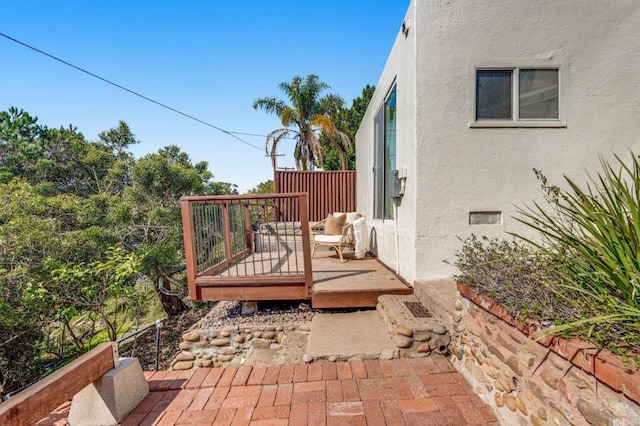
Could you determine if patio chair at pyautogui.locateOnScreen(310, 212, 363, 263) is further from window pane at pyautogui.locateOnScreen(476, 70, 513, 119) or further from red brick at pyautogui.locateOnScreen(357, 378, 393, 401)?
red brick at pyautogui.locateOnScreen(357, 378, 393, 401)

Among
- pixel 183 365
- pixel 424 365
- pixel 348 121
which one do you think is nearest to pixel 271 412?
pixel 424 365

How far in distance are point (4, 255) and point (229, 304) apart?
4740 mm

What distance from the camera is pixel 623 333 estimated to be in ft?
4.19

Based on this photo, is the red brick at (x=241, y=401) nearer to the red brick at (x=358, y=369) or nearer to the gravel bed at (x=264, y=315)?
the red brick at (x=358, y=369)

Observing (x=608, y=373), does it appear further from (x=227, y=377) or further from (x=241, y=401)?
(x=227, y=377)

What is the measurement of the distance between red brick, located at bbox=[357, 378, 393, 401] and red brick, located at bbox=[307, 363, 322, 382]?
34cm

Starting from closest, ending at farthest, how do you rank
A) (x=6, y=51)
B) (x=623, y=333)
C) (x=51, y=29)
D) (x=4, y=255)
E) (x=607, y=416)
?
(x=607, y=416), (x=623, y=333), (x=4, y=255), (x=6, y=51), (x=51, y=29)

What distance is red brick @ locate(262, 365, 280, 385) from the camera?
7.86ft

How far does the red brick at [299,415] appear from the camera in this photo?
1914 mm

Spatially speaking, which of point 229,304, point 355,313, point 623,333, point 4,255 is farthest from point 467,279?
point 4,255

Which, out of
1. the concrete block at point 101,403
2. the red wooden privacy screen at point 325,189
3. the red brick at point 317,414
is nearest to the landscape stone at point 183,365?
the concrete block at point 101,403

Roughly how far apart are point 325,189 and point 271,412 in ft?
27.1

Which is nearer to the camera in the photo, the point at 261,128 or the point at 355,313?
the point at 355,313

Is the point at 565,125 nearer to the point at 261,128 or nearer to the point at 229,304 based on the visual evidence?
the point at 229,304
